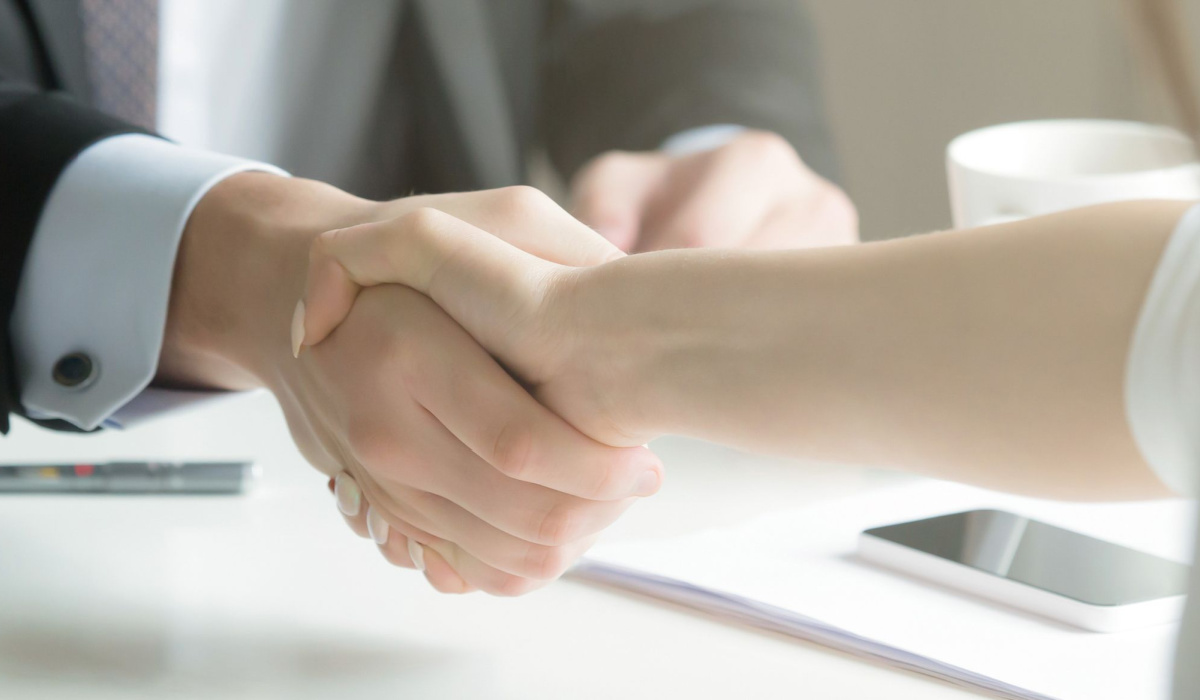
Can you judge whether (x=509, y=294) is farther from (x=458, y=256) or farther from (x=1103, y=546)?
(x=1103, y=546)

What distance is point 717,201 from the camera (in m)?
0.80

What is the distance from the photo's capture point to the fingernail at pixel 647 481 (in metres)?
0.43

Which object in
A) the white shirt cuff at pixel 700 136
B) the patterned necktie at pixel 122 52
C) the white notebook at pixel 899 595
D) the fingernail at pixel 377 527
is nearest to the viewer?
the white notebook at pixel 899 595

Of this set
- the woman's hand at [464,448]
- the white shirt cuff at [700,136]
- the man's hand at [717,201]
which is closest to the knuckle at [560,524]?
the woman's hand at [464,448]

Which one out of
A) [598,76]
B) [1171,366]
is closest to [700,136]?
[598,76]

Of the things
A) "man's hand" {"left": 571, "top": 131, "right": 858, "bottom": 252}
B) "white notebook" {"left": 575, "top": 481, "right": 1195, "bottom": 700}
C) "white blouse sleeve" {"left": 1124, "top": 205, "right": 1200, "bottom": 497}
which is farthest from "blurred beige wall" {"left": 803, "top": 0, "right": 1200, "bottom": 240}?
"white blouse sleeve" {"left": 1124, "top": 205, "right": 1200, "bottom": 497}

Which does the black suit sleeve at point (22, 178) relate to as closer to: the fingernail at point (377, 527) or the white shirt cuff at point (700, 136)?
the fingernail at point (377, 527)

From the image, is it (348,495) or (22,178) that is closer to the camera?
(348,495)

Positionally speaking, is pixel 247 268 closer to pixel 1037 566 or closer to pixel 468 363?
pixel 468 363

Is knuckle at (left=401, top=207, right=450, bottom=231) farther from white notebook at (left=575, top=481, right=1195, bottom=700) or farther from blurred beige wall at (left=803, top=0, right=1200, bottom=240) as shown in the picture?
→ blurred beige wall at (left=803, top=0, right=1200, bottom=240)

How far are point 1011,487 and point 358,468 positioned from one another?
28cm

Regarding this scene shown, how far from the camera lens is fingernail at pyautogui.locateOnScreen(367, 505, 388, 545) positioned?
47 cm

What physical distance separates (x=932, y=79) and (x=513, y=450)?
1.75 m

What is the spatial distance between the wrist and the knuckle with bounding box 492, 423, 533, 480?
0.14 metres
